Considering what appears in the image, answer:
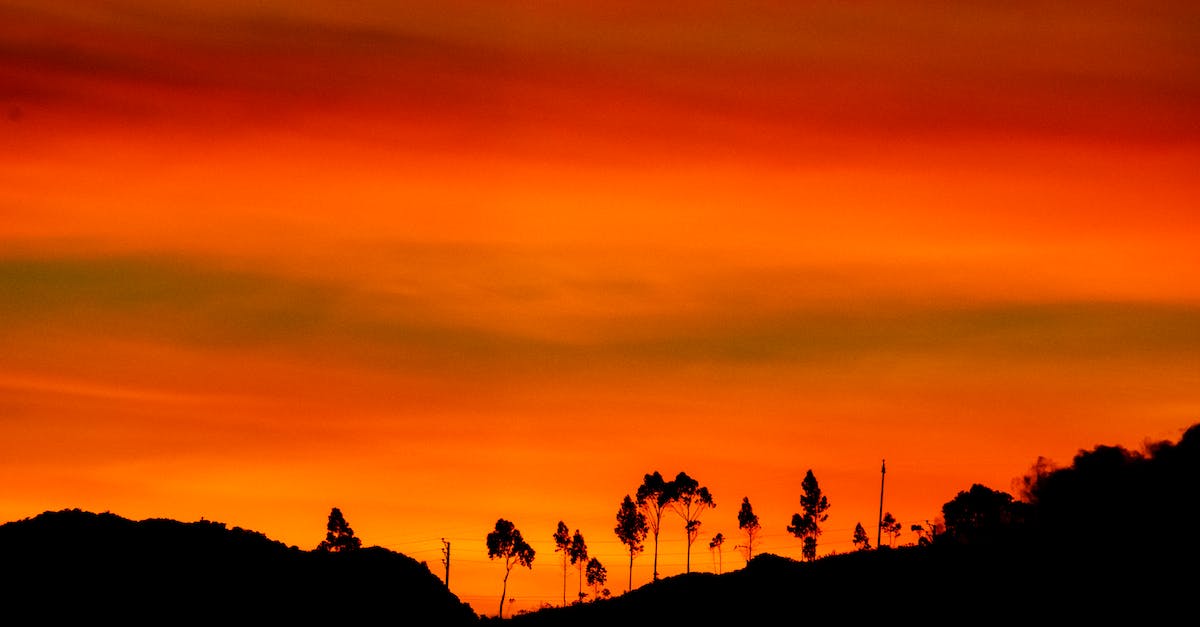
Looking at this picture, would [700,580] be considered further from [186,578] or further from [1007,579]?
[186,578]

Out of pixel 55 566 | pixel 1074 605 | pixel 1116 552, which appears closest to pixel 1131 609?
pixel 1074 605

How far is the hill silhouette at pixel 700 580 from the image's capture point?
104625 millimetres

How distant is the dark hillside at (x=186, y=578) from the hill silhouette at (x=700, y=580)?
130 millimetres

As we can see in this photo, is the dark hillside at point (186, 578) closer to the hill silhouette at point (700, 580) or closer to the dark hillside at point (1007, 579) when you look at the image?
the hill silhouette at point (700, 580)

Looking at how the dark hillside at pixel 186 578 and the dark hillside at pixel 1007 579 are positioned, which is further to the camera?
the dark hillside at pixel 186 578

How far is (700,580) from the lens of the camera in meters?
133

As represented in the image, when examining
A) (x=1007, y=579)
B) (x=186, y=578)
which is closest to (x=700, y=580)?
(x=1007, y=579)

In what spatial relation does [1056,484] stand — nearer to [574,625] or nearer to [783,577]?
[783,577]

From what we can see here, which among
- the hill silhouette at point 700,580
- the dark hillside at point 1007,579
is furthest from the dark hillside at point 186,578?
the dark hillside at point 1007,579

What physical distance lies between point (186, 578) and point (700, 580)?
43767 mm

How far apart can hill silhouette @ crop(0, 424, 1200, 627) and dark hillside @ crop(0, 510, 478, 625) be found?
0.43ft

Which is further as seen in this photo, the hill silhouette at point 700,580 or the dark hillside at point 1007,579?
the hill silhouette at point 700,580

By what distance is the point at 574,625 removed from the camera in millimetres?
126625

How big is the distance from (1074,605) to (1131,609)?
12.8 feet
